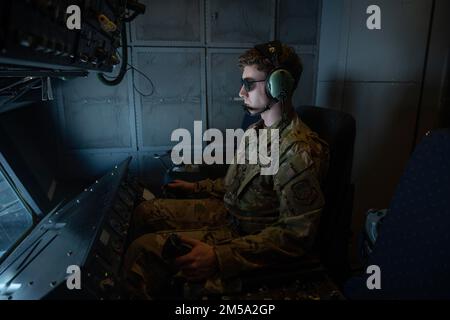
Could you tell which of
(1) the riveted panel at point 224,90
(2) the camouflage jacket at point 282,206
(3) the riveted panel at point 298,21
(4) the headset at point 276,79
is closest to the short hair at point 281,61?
(4) the headset at point 276,79

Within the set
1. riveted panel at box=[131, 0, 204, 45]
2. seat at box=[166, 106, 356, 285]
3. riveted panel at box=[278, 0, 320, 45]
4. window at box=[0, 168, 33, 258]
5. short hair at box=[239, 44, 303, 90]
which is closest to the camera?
seat at box=[166, 106, 356, 285]

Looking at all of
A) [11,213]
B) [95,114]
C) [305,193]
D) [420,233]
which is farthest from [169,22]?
[420,233]

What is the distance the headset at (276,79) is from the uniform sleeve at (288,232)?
275mm

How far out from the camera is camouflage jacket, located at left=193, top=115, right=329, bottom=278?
96cm

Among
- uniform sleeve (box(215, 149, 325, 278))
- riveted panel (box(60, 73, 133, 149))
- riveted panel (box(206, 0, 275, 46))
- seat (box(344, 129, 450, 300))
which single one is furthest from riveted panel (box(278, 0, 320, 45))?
seat (box(344, 129, 450, 300))

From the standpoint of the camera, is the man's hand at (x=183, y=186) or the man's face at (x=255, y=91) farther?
the man's hand at (x=183, y=186)

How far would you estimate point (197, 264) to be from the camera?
92 centimetres

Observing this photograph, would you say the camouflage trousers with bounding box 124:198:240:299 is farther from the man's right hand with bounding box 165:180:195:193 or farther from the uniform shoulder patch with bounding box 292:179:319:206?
the uniform shoulder patch with bounding box 292:179:319:206

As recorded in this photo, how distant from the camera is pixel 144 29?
2.27 meters

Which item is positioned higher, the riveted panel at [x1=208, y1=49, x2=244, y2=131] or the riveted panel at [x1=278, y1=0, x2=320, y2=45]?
the riveted panel at [x1=278, y1=0, x2=320, y2=45]

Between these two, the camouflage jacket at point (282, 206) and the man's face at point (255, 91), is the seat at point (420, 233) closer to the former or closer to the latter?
the camouflage jacket at point (282, 206)

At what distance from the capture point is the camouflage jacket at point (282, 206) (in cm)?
96
